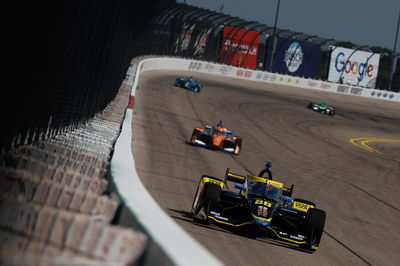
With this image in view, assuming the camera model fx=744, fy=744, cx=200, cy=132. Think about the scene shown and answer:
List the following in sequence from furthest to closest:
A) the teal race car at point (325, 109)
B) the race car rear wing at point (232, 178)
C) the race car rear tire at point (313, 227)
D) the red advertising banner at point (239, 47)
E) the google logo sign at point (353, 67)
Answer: the google logo sign at point (353, 67)
the red advertising banner at point (239, 47)
the teal race car at point (325, 109)
the race car rear wing at point (232, 178)
the race car rear tire at point (313, 227)

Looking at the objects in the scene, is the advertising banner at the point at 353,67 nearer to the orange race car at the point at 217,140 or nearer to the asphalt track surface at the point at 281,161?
the asphalt track surface at the point at 281,161

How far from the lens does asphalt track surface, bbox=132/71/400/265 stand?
11484 mm

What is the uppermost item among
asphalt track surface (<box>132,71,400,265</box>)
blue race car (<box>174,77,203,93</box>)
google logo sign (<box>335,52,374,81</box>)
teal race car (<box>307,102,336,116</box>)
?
google logo sign (<box>335,52,374,81</box>)

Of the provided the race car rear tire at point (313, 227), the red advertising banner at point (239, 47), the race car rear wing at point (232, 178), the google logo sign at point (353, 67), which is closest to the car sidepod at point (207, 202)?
the race car rear wing at point (232, 178)

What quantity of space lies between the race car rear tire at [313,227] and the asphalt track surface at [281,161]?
18 centimetres

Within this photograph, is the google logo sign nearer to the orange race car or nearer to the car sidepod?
the orange race car

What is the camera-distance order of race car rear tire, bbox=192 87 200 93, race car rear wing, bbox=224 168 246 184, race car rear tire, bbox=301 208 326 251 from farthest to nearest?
race car rear tire, bbox=192 87 200 93, race car rear wing, bbox=224 168 246 184, race car rear tire, bbox=301 208 326 251

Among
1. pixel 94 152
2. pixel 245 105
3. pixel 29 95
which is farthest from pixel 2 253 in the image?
pixel 245 105

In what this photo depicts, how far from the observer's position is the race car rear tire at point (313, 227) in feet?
37.0

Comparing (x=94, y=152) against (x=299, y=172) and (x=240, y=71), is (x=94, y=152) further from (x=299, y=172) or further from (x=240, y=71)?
(x=240, y=71)

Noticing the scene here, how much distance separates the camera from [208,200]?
1155 centimetres

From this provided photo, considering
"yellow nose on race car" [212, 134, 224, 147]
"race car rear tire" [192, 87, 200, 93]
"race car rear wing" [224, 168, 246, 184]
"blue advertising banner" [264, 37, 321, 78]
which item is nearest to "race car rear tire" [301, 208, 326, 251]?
"race car rear wing" [224, 168, 246, 184]

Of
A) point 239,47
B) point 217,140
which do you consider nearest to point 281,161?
point 217,140

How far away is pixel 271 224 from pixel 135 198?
24.3ft
